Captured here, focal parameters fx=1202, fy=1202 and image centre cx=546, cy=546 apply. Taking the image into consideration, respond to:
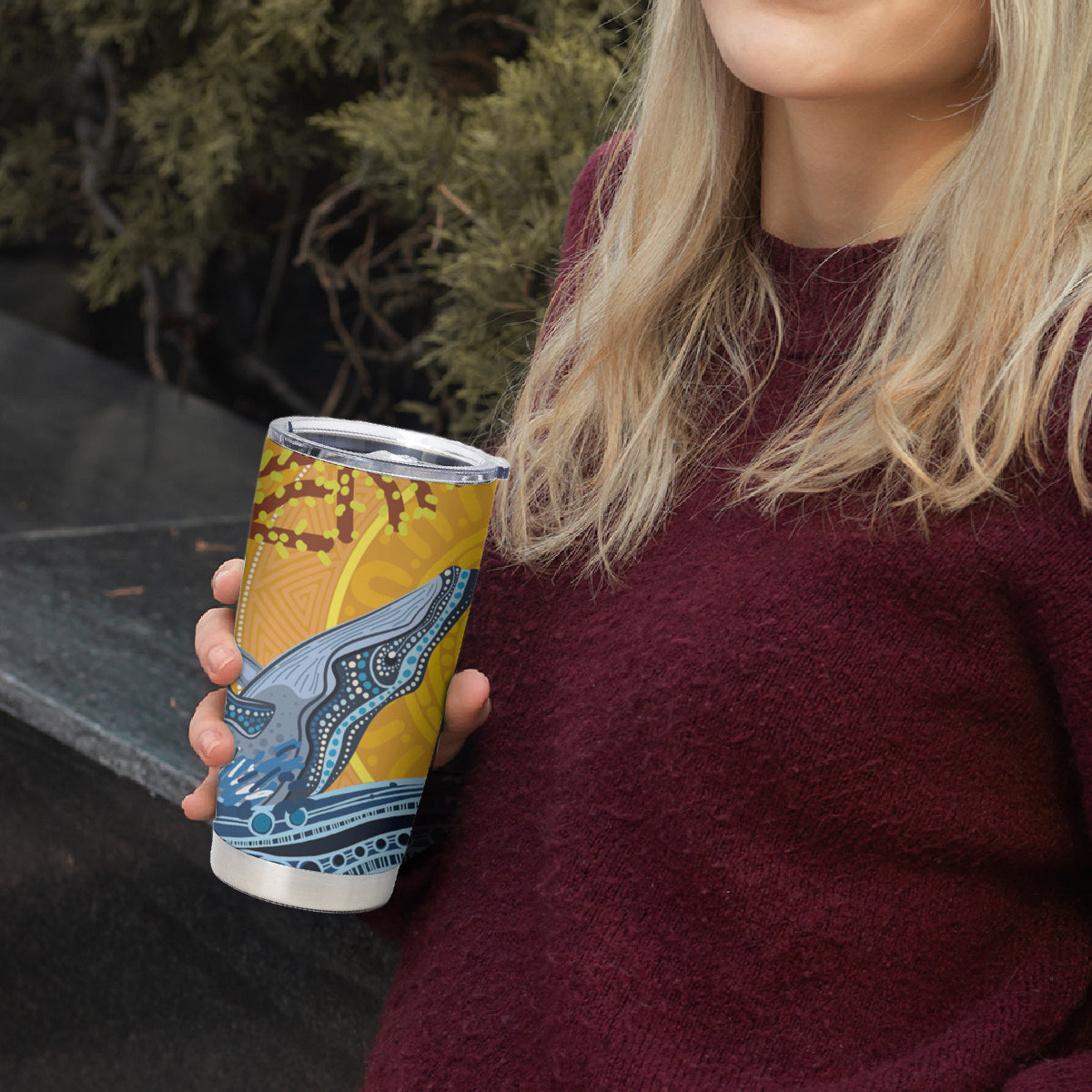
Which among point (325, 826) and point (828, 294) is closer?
point (325, 826)

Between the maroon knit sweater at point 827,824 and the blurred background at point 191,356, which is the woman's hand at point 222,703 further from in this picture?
the blurred background at point 191,356

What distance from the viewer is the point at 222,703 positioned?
84 cm

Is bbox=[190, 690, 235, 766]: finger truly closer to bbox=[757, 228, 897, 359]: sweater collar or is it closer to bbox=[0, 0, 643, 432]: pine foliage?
bbox=[757, 228, 897, 359]: sweater collar

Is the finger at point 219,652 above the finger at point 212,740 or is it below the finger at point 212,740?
above

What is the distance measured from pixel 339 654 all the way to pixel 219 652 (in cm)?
10

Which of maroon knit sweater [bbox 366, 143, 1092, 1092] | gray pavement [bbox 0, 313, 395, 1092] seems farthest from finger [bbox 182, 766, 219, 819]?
gray pavement [bbox 0, 313, 395, 1092]

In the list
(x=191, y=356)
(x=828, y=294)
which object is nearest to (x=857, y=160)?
(x=828, y=294)

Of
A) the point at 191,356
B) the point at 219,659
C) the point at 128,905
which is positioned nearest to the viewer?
the point at 219,659

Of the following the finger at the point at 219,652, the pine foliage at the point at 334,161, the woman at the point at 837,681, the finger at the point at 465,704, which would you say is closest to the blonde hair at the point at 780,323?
the woman at the point at 837,681

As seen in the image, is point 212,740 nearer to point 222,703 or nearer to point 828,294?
point 222,703

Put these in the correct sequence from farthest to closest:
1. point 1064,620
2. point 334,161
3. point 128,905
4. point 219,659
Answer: point 334,161
point 128,905
point 219,659
point 1064,620

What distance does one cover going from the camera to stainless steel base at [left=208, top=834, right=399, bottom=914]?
29.1 inches

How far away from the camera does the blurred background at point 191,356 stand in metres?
1.52

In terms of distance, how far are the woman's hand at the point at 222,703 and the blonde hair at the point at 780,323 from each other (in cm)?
14
